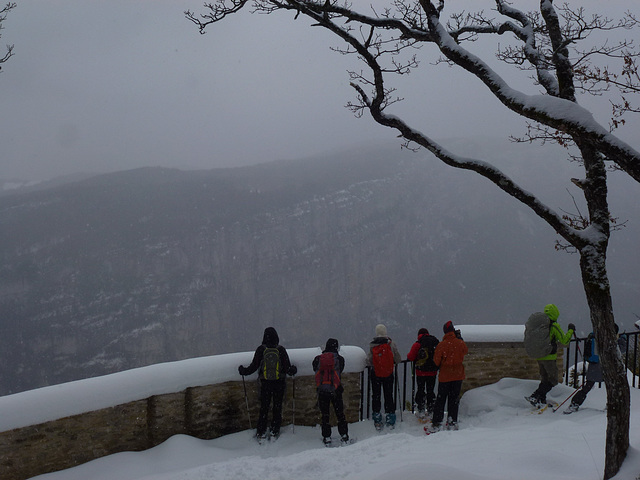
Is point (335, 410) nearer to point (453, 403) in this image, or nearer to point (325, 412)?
point (325, 412)

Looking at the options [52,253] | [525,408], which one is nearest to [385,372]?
[525,408]

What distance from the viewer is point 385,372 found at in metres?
7.28

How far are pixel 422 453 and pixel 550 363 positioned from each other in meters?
2.92

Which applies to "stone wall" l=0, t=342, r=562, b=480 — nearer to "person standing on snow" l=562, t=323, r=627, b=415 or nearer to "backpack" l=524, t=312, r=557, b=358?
"backpack" l=524, t=312, r=557, b=358

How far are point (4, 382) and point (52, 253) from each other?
19.4 m

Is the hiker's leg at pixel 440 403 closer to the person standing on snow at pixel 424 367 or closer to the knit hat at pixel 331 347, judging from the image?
the person standing on snow at pixel 424 367

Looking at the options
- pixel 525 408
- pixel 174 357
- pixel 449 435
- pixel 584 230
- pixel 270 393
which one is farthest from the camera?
pixel 174 357

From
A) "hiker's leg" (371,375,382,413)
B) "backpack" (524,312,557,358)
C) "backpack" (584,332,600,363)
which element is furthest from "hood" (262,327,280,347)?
"backpack" (584,332,600,363)

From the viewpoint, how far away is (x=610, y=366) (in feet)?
13.7

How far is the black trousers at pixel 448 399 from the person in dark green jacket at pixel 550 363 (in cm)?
132

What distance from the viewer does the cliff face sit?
6047cm

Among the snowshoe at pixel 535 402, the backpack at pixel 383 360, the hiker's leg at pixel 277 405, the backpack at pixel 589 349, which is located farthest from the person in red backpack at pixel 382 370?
the backpack at pixel 589 349

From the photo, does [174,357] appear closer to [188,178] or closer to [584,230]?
[188,178]

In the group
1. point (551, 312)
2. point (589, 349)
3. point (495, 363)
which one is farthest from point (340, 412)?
point (589, 349)
